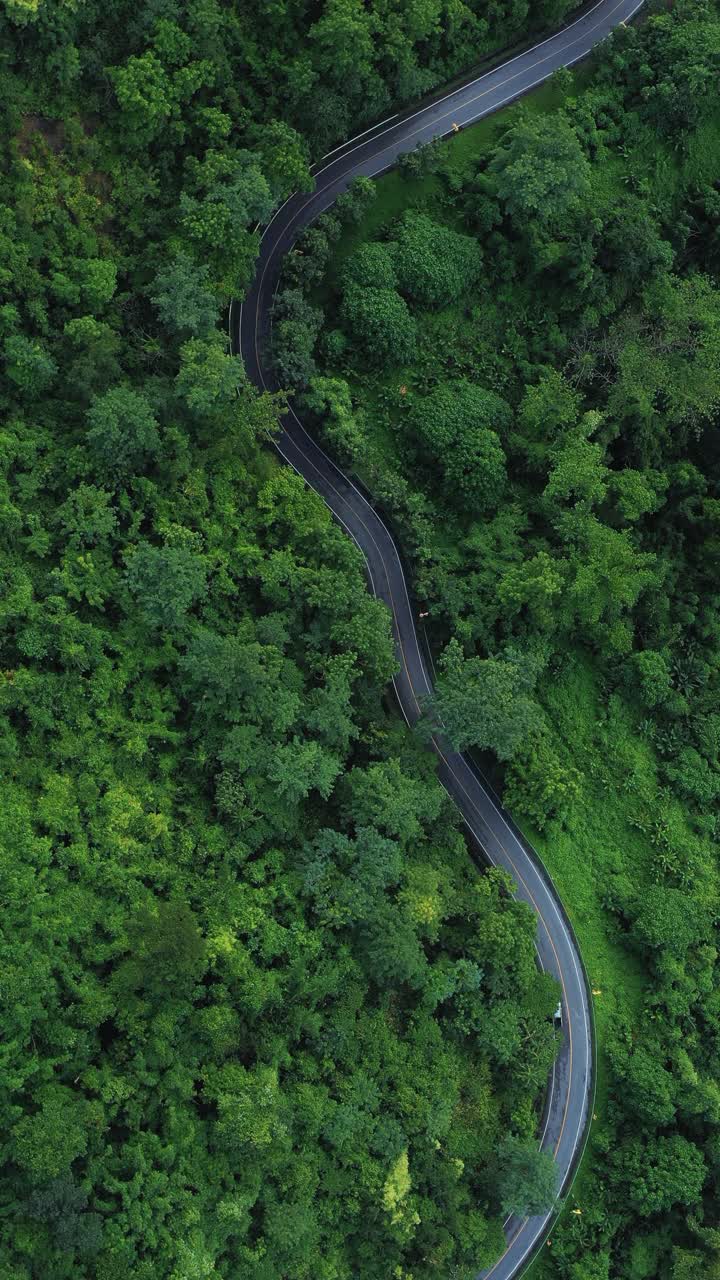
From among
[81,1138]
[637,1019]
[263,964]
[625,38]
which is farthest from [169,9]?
[637,1019]

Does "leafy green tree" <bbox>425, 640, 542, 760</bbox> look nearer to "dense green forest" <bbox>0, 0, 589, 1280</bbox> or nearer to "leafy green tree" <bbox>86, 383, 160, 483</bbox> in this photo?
"dense green forest" <bbox>0, 0, 589, 1280</bbox>

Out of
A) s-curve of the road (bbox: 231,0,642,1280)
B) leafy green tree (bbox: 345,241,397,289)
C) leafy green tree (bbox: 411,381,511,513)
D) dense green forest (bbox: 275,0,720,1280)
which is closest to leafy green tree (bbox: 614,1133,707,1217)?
dense green forest (bbox: 275,0,720,1280)

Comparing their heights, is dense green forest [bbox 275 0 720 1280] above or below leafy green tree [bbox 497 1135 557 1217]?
above

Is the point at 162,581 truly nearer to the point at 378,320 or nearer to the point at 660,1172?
the point at 378,320

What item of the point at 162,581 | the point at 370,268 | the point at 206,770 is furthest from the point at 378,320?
the point at 206,770

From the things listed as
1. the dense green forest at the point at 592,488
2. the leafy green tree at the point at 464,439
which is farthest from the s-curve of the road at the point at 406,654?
the leafy green tree at the point at 464,439

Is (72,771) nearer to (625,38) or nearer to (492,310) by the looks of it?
(492,310)

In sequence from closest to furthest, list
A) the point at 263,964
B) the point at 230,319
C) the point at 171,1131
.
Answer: the point at 171,1131, the point at 263,964, the point at 230,319

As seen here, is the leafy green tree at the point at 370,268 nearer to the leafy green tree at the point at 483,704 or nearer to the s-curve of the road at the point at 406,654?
the s-curve of the road at the point at 406,654
